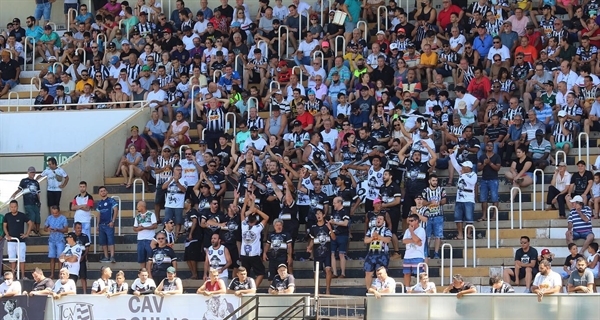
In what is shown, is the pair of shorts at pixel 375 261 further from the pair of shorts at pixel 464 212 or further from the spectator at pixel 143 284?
the spectator at pixel 143 284

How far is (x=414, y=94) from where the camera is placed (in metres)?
27.1

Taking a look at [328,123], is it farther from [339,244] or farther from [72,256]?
[72,256]

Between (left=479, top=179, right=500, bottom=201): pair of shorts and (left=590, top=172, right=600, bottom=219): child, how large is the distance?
186 centimetres

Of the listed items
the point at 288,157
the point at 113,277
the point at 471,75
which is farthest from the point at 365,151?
the point at 113,277

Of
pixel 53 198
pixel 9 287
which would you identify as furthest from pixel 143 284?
pixel 53 198

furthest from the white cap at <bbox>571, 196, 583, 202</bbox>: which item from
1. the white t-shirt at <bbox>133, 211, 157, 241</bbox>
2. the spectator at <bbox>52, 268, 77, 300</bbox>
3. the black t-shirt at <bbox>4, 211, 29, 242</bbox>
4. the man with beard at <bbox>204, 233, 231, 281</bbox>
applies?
the black t-shirt at <bbox>4, 211, 29, 242</bbox>

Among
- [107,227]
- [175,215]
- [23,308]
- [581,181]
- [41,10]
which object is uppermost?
[41,10]

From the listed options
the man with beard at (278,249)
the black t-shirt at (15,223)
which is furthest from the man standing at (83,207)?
the man with beard at (278,249)

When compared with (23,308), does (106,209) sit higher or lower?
higher

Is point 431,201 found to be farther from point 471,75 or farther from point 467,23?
point 467,23

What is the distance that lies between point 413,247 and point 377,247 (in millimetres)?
626

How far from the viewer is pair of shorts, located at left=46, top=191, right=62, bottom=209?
89.9 feet

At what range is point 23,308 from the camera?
21891 millimetres

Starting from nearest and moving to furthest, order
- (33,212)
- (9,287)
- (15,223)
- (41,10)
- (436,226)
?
(9,287) → (436,226) → (15,223) → (33,212) → (41,10)
